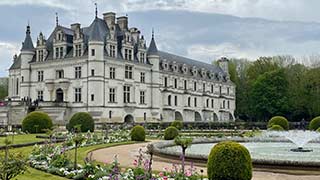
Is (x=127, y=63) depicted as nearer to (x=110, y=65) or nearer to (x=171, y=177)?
(x=110, y=65)

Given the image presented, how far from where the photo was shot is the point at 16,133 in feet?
96.9

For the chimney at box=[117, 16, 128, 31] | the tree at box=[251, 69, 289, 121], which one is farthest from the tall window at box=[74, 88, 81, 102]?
the tree at box=[251, 69, 289, 121]

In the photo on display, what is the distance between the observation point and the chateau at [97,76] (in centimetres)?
4631

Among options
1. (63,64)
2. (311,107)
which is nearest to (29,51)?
(63,64)

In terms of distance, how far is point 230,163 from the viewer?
955 centimetres

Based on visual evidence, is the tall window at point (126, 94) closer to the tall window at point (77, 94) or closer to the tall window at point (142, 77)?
the tall window at point (142, 77)

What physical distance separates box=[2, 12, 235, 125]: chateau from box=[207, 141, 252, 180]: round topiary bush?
3658 centimetres

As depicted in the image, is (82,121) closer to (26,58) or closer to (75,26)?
(75,26)

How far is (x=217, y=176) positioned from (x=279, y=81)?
56.0 meters

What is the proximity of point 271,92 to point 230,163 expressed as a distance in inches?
2193

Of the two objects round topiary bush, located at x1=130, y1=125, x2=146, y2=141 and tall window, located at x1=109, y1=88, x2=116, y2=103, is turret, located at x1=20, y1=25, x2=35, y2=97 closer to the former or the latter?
tall window, located at x1=109, y1=88, x2=116, y2=103

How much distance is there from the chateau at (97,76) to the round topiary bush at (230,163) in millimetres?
36577

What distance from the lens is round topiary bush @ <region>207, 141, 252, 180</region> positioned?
31.3ft

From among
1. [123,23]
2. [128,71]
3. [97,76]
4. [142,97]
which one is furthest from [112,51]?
[142,97]
